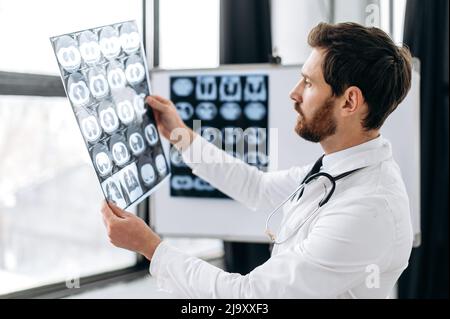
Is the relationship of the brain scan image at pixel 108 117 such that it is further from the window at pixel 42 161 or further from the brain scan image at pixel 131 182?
the window at pixel 42 161

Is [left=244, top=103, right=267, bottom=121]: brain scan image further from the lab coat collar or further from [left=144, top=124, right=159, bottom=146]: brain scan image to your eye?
the lab coat collar

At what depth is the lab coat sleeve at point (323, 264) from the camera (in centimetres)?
95

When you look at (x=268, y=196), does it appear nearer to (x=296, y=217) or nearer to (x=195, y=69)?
(x=296, y=217)

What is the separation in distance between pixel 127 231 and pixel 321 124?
420 millimetres

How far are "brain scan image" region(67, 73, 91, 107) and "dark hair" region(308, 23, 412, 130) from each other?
1.47 feet

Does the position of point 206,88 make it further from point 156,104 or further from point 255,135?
point 156,104

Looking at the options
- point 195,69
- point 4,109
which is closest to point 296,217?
point 195,69

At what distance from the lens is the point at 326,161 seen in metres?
1.10

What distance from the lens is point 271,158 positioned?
1740 mm

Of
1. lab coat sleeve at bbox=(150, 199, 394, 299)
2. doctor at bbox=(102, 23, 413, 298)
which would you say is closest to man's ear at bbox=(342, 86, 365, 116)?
doctor at bbox=(102, 23, 413, 298)

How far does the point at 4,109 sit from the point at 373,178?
1061 millimetres

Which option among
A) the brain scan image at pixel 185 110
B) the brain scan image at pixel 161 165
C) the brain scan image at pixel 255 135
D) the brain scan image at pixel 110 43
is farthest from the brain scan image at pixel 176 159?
the brain scan image at pixel 110 43

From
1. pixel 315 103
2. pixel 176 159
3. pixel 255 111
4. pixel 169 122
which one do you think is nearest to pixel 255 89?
pixel 255 111

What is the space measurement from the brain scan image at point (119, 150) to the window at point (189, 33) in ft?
2.73
